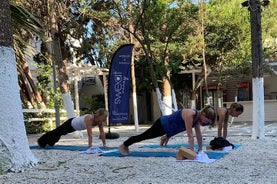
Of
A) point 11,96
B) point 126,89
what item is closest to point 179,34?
point 126,89

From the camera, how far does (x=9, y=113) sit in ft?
20.3

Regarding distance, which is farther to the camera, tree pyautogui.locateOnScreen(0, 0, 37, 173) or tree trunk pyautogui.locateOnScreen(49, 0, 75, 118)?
tree trunk pyautogui.locateOnScreen(49, 0, 75, 118)

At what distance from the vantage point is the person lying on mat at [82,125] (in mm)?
8399

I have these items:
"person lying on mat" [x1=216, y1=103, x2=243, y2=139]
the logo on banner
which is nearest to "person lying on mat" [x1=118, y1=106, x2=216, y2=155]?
"person lying on mat" [x1=216, y1=103, x2=243, y2=139]

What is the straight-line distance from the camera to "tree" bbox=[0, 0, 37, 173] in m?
6.11

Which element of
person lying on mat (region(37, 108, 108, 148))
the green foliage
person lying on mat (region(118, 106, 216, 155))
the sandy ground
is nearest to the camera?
the sandy ground

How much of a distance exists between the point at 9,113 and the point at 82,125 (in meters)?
2.77

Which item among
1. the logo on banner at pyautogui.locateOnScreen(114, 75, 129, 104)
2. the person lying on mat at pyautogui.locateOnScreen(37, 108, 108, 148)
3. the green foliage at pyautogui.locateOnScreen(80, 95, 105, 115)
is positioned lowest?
the green foliage at pyautogui.locateOnScreen(80, 95, 105, 115)

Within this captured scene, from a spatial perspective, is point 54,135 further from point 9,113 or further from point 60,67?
point 60,67

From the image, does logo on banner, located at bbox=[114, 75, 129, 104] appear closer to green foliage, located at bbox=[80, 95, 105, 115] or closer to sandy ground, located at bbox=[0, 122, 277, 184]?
sandy ground, located at bbox=[0, 122, 277, 184]

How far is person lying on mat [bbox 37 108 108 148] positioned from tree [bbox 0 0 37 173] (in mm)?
2206

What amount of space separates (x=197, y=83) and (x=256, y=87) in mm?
10037

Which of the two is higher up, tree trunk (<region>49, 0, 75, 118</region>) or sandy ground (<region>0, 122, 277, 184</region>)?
tree trunk (<region>49, 0, 75, 118</region>)

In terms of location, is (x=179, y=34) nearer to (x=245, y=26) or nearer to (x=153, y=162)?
(x=245, y=26)
